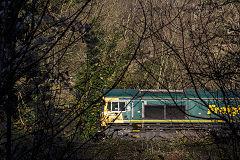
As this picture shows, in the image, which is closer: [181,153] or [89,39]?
[89,39]

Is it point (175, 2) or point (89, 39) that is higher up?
point (175, 2)

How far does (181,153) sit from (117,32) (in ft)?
29.2

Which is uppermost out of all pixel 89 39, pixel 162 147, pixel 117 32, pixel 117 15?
pixel 117 15

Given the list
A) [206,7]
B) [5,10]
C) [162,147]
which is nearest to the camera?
[5,10]

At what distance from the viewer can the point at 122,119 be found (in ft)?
53.9

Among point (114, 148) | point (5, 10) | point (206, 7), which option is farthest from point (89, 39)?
point (114, 148)

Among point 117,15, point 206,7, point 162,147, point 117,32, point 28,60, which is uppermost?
point 117,15

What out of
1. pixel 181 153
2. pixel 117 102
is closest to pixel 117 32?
pixel 117 102

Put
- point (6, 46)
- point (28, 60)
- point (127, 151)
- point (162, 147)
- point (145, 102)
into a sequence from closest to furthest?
point (6, 46)
point (28, 60)
point (127, 151)
point (162, 147)
point (145, 102)

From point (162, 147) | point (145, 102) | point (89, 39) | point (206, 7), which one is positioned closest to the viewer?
point (89, 39)

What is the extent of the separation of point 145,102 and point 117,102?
5.80ft

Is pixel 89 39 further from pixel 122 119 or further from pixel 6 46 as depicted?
pixel 122 119

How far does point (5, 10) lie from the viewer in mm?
1878

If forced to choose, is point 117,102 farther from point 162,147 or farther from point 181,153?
point 181,153
